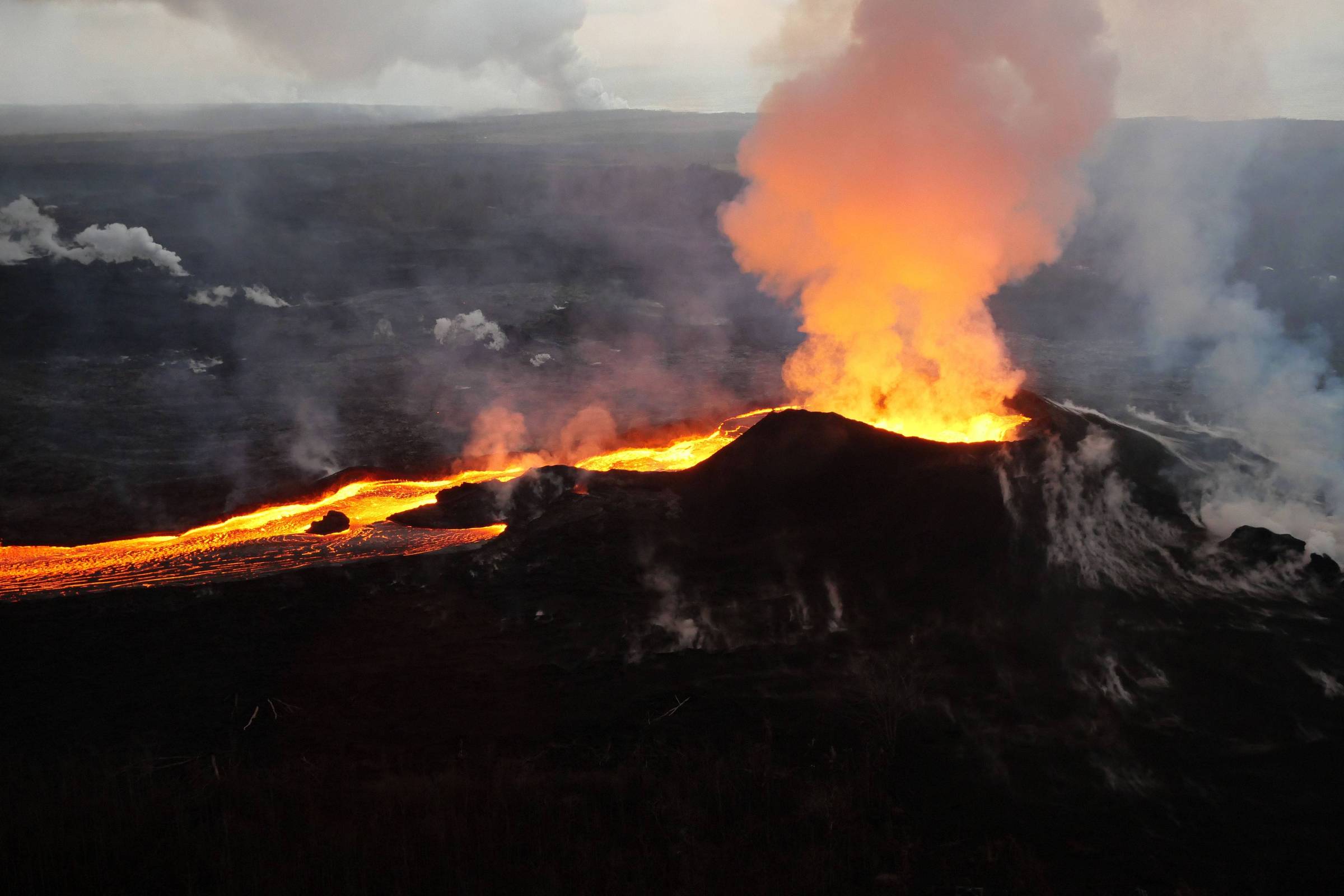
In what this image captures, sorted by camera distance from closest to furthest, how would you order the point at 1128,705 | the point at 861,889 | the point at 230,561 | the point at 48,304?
1. the point at 861,889
2. the point at 1128,705
3. the point at 230,561
4. the point at 48,304

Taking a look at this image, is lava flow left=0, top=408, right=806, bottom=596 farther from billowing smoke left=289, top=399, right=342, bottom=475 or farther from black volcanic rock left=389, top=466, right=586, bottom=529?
billowing smoke left=289, top=399, right=342, bottom=475

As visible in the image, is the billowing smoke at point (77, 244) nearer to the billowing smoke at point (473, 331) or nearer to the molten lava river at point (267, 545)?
the billowing smoke at point (473, 331)

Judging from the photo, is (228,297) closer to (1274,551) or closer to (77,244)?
(77,244)

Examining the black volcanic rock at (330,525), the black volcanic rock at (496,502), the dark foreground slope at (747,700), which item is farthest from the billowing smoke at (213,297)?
the dark foreground slope at (747,700)

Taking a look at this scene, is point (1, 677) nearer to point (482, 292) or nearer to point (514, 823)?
point (514, 823)

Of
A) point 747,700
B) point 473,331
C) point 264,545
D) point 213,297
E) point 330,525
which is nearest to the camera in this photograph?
point 747,700

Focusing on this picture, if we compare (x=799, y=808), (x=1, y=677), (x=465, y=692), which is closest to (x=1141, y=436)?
(x=799, y=808)

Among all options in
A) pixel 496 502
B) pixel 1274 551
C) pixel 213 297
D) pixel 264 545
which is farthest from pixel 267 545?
pixel 213 297
